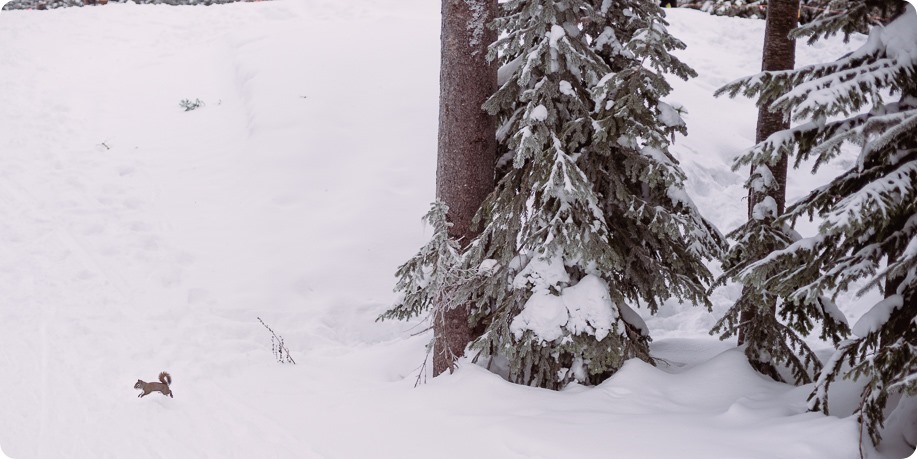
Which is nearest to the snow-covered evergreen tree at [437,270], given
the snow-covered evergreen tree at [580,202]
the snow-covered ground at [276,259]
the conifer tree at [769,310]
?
the snow-covered evergreen tree at [580,202]

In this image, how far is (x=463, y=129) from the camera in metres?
7.08

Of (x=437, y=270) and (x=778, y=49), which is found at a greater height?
(x=778, y=49)

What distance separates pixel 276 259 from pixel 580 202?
6.51m

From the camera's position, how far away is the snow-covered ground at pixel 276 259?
6094 mm

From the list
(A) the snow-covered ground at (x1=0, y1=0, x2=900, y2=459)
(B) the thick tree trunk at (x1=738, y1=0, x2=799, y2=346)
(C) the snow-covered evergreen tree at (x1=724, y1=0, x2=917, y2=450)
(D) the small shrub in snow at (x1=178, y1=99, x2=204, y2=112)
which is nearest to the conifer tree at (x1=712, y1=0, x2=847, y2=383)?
(B) the thick tree trunk at (x1=738, y1=0, x2=799, y2=346)

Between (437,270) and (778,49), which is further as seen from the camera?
(778,49)

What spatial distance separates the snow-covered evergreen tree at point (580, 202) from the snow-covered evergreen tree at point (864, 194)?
4.38 feet

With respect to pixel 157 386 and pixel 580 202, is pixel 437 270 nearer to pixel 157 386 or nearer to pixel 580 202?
pixel 580 202

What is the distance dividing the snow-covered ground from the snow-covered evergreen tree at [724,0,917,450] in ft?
2.03

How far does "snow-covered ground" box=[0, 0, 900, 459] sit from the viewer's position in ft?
20.0

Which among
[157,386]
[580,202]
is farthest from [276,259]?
[580,202]

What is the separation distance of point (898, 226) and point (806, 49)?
16189 mm

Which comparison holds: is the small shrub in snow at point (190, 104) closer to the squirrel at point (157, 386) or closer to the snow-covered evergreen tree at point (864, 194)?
the squirrel at point (157, 386)

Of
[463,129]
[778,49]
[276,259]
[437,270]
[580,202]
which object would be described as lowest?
[276,259]
